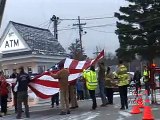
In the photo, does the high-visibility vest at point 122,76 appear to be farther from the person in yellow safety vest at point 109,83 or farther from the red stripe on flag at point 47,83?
the person in yellow safety vest at point 109,83

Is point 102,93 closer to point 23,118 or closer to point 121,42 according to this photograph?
point 23,118

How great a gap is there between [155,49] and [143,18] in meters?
4.38

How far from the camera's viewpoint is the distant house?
120ft

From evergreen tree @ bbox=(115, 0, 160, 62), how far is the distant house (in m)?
21.0

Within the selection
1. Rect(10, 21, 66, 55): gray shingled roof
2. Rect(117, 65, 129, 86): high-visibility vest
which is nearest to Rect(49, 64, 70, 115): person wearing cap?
Rect(117, 65, 129, 86): high-visibility vest

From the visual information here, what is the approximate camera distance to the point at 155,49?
5866cm

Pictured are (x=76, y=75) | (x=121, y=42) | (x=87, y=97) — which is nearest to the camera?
(x=76, y=75)

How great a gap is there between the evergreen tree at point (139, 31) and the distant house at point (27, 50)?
21.0 metres

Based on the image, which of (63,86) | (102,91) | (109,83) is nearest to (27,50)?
(109,83)

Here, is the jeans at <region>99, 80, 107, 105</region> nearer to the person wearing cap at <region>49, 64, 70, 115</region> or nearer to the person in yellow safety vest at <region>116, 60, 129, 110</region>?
the person in yellow safety vest at <region>116, 60, 129, 110</region>

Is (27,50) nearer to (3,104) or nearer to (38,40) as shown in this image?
(38,40)

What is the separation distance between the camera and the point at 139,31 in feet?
197

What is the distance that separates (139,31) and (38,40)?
2450cm

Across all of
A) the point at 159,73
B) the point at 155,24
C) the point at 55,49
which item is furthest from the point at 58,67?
the point at 155,24
